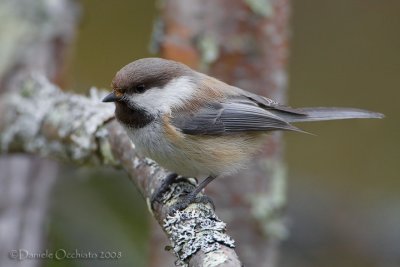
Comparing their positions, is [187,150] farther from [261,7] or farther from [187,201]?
[261,7]

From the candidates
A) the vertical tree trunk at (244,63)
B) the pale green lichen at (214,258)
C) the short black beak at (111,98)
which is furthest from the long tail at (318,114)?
the pale green lichen at (214,258)

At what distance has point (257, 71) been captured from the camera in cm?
372

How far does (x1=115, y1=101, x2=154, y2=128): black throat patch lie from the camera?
116 inches

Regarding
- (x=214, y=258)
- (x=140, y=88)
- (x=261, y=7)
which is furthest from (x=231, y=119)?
(x=214, y=258)

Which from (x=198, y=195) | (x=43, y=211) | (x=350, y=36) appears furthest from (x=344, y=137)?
(x=198, y=195)

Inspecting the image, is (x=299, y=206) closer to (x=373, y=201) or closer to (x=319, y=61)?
(x=373, y=201)

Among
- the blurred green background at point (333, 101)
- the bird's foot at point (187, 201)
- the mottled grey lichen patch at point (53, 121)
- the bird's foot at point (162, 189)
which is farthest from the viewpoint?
the blurred green background at point (333, 101)

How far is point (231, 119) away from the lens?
3121mm

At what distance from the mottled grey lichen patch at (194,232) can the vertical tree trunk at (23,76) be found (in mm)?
1550

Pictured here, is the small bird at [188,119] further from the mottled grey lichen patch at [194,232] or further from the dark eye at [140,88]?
the mottled grey lichen patch at [194,232]

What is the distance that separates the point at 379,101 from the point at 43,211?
290 cm

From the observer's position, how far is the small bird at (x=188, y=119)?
2.91 meters

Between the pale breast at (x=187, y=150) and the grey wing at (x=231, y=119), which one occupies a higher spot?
the grey wing at (x=231, y=119)

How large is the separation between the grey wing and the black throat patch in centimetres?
12
